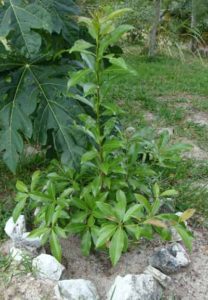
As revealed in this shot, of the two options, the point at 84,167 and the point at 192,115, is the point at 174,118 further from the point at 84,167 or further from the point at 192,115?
the point at 84,167

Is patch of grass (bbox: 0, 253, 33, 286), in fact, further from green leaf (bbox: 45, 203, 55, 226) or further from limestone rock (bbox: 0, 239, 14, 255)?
green leaf (bbox: 45, 203, 55, 226)

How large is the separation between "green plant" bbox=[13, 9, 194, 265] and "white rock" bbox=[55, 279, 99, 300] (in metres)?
0.15

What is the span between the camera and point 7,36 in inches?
→ 77.6

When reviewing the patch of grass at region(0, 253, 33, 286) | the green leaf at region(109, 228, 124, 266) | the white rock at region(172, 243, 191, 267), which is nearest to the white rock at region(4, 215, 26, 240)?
the patch of grass at region(0, 253, 33, 286)

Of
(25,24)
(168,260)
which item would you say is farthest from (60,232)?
(25,24)

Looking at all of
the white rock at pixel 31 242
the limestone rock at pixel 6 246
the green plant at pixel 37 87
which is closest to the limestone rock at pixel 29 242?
the white rock at pixel 31 242

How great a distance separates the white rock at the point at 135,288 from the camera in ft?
6.16

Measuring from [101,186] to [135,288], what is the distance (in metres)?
0.48

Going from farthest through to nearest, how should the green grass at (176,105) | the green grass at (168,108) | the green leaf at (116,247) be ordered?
the green grass at (176,105) → the green grass at (168,108) → the green leaf at (116,247)

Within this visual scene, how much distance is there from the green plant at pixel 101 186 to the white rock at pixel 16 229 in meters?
0.15

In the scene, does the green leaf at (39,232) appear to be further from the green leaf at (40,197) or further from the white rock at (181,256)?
→ the white rock at (181,256)

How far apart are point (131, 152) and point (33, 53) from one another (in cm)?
67

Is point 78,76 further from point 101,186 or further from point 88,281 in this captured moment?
point 88,281

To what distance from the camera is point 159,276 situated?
2043mm
